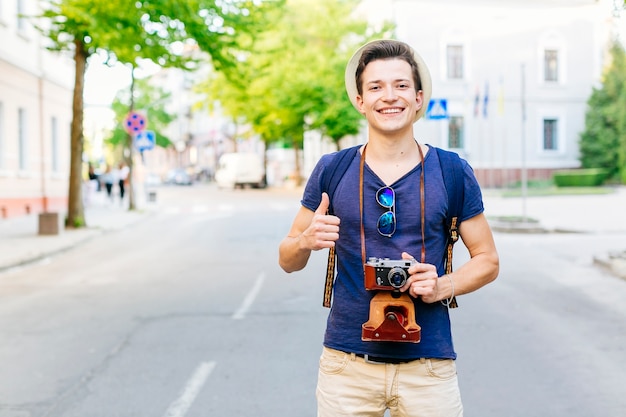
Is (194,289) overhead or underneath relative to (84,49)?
underneath

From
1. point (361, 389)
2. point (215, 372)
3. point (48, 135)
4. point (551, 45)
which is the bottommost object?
point (215, 372)

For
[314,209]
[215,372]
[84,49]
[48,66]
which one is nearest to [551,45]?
[48,66]

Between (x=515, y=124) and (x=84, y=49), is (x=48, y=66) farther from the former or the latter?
(x=515, y=124)

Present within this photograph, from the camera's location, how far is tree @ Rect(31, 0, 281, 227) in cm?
1531

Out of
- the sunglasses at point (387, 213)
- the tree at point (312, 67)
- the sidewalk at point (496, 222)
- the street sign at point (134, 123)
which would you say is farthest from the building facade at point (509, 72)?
the sunglasses at point (387, 213)

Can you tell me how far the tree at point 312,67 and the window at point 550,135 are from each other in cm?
975

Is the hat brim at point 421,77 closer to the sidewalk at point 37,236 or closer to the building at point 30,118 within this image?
the sidewalk at point 37,236

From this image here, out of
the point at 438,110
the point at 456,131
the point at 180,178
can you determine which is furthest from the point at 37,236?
the point at 180,178

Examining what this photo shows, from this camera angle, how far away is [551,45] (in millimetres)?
42156

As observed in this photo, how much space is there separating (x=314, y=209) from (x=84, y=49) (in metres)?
18.6

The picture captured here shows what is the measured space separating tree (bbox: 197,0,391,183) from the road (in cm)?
2933

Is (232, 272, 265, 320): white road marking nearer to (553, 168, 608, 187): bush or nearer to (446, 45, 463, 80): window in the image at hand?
(553, 168, 608, 187): bush

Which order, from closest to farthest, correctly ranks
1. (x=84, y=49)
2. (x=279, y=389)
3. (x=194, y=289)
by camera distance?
1. (x=279, y=389)
2. (x=194, y=289)
3. (x=84, y=49)

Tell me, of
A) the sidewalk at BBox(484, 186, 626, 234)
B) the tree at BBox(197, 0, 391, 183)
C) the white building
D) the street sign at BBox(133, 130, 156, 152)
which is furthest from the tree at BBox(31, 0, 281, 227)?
the white building
